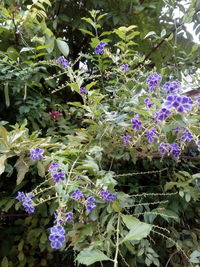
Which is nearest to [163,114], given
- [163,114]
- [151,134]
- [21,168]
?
[163,114]

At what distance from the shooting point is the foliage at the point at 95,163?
2.64ft

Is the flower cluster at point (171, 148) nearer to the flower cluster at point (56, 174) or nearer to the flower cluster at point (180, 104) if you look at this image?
the flower cluster at point (180, 104)

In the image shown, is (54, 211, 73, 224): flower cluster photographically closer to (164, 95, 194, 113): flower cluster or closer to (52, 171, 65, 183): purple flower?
(52, 171, 65, 183): purple flower

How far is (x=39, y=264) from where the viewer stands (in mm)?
1250

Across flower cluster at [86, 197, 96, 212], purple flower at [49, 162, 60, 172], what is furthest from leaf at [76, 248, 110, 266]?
purple flower at [49, 162, 60, 172]

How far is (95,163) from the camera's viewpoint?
84cm

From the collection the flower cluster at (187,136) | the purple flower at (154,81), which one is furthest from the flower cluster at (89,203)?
the purple flower at (154,81)

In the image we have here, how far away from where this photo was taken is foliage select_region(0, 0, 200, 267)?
2.64 ft

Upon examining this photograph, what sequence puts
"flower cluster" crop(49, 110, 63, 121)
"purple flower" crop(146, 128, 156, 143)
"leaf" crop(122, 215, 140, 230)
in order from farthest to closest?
"flower cluster" crop(49, 110, 63, 121) → "purple flower" crop(146, 128, 156, 143) → "leaf" crop(122, 215, 140, 230)

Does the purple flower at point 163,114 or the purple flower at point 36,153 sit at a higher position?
the purple flower at point 163,114

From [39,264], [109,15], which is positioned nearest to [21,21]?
[109,15]

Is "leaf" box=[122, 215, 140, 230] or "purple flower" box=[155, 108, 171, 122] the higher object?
"purple flower" box=[155, 108, 171, 122]

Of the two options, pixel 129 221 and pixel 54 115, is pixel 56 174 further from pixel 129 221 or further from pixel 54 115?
pixel 54 115

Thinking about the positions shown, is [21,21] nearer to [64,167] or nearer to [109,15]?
[109,15]
